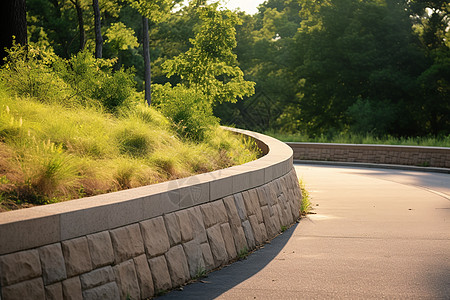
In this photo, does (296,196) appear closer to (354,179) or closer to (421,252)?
(421,252)

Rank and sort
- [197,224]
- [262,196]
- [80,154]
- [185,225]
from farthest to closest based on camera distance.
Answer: [262,196] < [80,154] < [197,224] < [185,225]

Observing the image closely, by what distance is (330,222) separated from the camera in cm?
1085

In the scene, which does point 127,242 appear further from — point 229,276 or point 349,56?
point 349,56

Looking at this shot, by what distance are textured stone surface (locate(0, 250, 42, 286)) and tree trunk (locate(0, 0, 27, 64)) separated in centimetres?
895

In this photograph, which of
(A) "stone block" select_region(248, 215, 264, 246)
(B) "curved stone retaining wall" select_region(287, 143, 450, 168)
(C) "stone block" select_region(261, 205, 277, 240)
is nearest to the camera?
(A) "stone block" select_region(248, 215, 264, 246)

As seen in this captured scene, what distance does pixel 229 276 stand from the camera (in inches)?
261

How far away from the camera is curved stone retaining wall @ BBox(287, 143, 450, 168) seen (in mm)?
25819

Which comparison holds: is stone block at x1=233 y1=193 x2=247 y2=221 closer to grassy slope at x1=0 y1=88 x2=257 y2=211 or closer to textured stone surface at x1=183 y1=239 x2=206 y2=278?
grassy slope at x1=0 y1=88 x2=257 y2=211

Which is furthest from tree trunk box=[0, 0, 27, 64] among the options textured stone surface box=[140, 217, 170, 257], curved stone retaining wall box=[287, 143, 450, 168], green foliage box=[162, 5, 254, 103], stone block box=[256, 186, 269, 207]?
curved stone retaining wall box=[287, 143, 450, 168]

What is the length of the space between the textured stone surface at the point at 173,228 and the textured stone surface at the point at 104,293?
104 cm

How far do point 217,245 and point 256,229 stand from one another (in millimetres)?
1421

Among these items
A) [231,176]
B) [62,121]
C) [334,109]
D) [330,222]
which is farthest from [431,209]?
[334,109]

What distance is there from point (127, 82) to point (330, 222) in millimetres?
4866

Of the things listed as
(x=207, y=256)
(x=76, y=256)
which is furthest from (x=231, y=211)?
(x=76, y=256)
